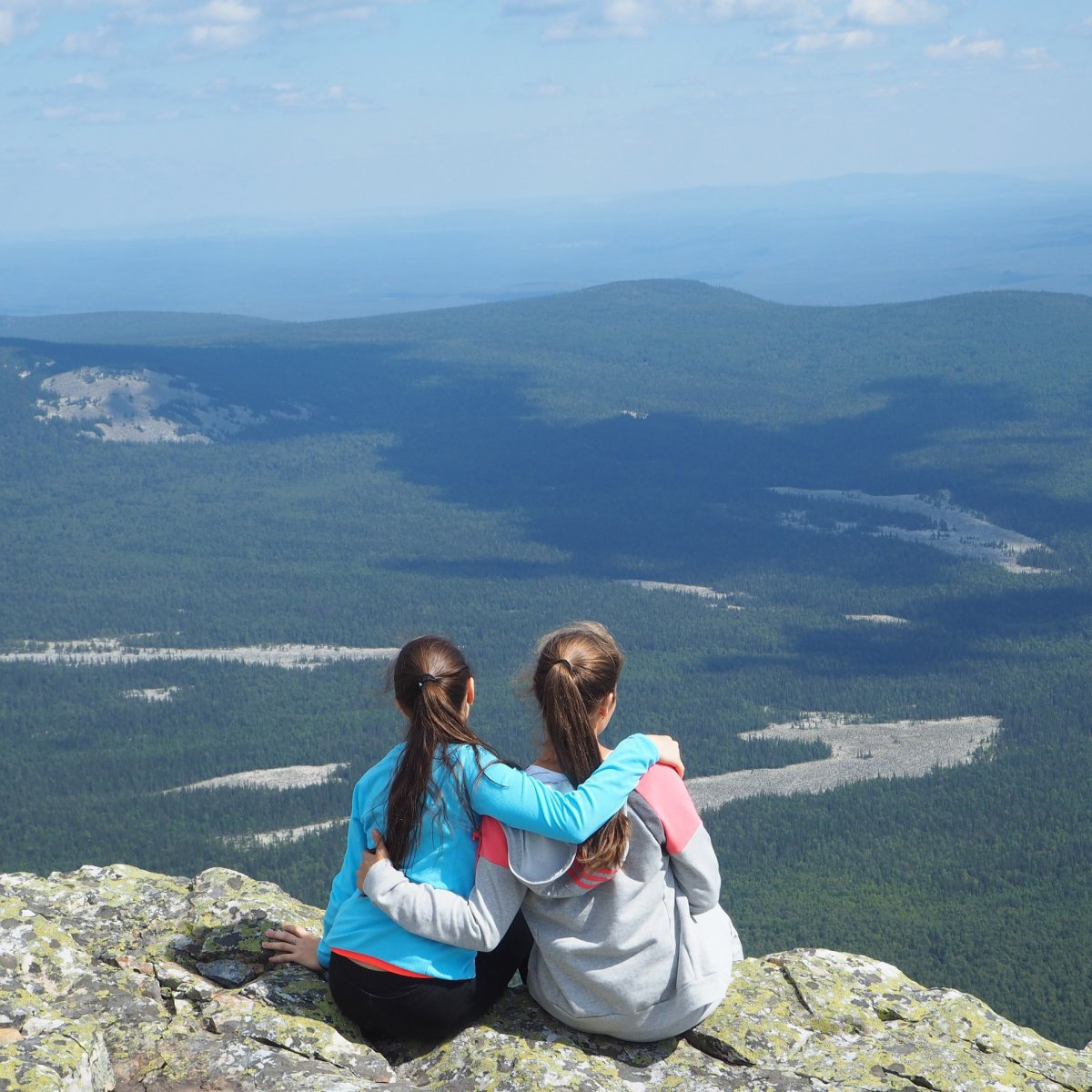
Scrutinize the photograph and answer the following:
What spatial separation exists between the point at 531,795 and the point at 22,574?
168018 millimetres

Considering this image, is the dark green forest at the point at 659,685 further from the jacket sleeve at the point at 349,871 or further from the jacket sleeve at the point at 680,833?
the jacket sleeve at the point at 349,871

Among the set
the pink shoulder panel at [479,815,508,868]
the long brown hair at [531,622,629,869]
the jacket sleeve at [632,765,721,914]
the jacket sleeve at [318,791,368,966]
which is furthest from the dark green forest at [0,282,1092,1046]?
the jacket sleeve at [318,791,368,966]

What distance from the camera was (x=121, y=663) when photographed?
430ft

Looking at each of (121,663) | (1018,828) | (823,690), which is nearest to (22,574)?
(121,663)

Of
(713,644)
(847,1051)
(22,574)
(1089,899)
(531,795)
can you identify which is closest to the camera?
(531,795)

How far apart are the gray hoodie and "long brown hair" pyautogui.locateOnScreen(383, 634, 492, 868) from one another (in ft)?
1.61

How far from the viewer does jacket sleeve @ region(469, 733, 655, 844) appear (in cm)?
938

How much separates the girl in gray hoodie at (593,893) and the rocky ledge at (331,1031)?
0.57 m

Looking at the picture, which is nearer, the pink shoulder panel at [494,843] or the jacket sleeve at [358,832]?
the pink shoulder panel at [494,843]

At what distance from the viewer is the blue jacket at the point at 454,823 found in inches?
372

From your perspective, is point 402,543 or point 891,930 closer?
point 891,930

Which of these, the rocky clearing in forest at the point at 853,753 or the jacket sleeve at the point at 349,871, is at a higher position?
the jacket sleeve at the point at 349,871

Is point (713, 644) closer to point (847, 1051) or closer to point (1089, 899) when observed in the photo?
point (1089, 899)

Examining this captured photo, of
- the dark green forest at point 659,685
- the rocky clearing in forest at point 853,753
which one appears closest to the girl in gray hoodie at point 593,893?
the dark green forest at point 659,685
